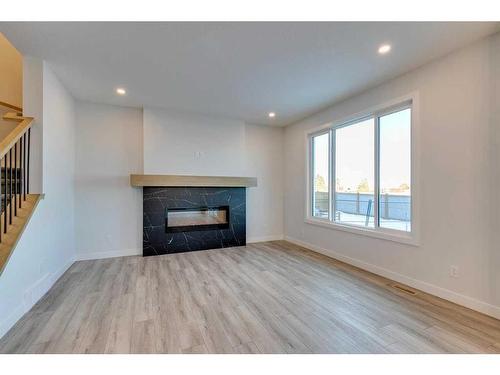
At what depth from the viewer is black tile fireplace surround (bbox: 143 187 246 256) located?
14.3ft

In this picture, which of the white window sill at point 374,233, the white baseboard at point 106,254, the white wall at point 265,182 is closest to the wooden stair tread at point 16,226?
the white baseboard at point 106,254

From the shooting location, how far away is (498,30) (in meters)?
2.18

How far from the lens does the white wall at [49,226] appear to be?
2164 mm

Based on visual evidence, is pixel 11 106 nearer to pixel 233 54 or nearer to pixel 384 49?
pixel 233 54

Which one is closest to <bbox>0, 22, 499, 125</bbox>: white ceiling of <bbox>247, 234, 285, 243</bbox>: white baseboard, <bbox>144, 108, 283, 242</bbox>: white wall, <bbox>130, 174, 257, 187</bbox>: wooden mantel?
<bbox>144, 108, 283, 242</bbox>: white wall

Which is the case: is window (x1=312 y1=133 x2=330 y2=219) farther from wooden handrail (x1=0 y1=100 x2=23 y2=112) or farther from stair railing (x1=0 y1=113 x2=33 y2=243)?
wooden handrail (x1=0 y1=100 x2=23 y2=112)

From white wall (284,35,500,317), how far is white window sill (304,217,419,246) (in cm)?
8

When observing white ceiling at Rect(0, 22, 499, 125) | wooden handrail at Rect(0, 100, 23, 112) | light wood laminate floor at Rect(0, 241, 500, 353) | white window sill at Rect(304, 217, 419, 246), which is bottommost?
light wood laminate floor at Rect(0, 241, 500, 353)

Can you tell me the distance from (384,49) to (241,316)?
10.2ft

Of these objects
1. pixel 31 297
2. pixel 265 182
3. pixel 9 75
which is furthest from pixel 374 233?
pixel 9 75
